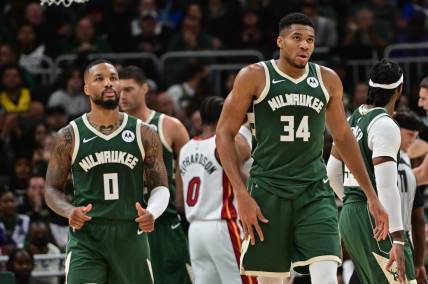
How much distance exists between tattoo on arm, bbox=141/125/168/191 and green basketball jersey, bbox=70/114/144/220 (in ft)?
0.19

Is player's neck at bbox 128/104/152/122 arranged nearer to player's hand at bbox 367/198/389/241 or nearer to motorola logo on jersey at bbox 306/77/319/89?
motorola logo on jersey at bbox 306/77/319/89

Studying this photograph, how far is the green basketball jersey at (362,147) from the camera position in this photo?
8477mm

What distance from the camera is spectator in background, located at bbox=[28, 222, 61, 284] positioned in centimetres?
1277

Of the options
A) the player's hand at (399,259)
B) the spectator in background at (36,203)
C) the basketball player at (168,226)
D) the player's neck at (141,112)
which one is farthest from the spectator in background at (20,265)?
the player's hand at (399,259)

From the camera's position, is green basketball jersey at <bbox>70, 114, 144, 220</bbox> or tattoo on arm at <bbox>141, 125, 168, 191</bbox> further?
tattoo on arm at <bbox>141, 125, 168, 191</bbox>

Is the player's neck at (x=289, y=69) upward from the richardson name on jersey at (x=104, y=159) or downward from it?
upward

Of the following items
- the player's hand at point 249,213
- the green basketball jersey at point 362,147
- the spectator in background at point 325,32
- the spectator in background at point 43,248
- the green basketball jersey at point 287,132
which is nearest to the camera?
the player's hand at point 249,213

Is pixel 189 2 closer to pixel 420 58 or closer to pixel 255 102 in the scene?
pixel 420 58

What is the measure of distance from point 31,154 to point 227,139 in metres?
7.83

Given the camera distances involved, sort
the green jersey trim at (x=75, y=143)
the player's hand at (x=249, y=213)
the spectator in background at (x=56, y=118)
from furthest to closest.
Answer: the spectator in background at (x=56, y=118)
the green jersey trim at (x=75, y=143)
the player's hand at (x=249, y=213)

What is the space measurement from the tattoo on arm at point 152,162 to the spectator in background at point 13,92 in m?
7.84

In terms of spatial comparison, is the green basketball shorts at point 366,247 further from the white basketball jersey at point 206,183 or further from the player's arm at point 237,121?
the white basketball jersey at point 206,183

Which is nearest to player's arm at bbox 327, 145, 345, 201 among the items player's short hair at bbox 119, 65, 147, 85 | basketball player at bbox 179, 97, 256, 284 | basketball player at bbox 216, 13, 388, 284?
basketball player at bbox 216, 13, 388, 284

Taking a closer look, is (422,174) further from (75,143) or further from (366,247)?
(75,143)
